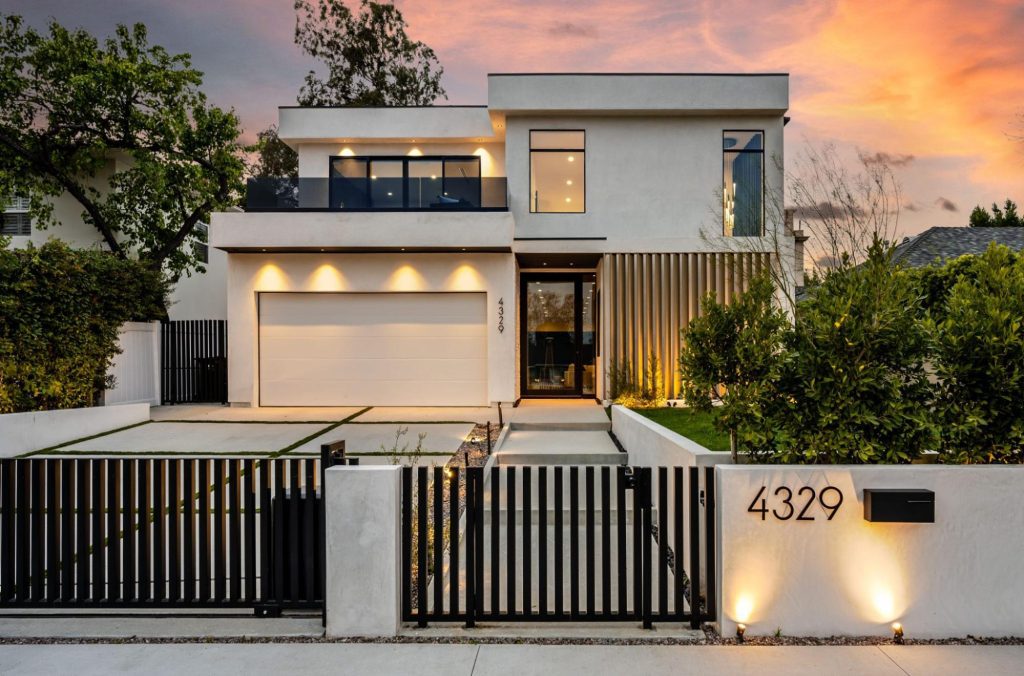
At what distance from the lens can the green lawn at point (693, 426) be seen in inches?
228

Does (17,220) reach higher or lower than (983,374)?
higher

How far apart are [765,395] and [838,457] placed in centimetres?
56

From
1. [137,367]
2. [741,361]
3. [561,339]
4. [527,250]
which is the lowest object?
[137,367]

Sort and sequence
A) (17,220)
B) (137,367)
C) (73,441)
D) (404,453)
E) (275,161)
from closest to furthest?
1. (404,453)
2. (73,441)
3. (137,367)
4. (17,220)
5. (275,161)

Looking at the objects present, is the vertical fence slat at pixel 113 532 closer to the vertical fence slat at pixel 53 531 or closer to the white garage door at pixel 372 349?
the vertical fence slat at pixel 53 531

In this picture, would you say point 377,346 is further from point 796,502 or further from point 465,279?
point 796,502

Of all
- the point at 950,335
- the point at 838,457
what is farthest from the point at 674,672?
the point at 950,335

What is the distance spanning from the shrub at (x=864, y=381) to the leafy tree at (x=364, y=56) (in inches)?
900

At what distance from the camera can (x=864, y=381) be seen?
10.6ft

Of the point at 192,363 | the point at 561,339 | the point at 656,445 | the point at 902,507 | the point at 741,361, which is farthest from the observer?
the point at 561,339

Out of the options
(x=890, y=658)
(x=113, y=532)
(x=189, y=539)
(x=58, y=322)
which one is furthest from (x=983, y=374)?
(x=58, y=322)

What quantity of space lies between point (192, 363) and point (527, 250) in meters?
8.37

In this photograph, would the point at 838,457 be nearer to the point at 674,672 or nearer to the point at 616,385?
the point at 674,672

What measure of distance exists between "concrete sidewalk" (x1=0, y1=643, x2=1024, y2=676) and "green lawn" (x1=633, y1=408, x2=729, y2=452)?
165 centimetres
